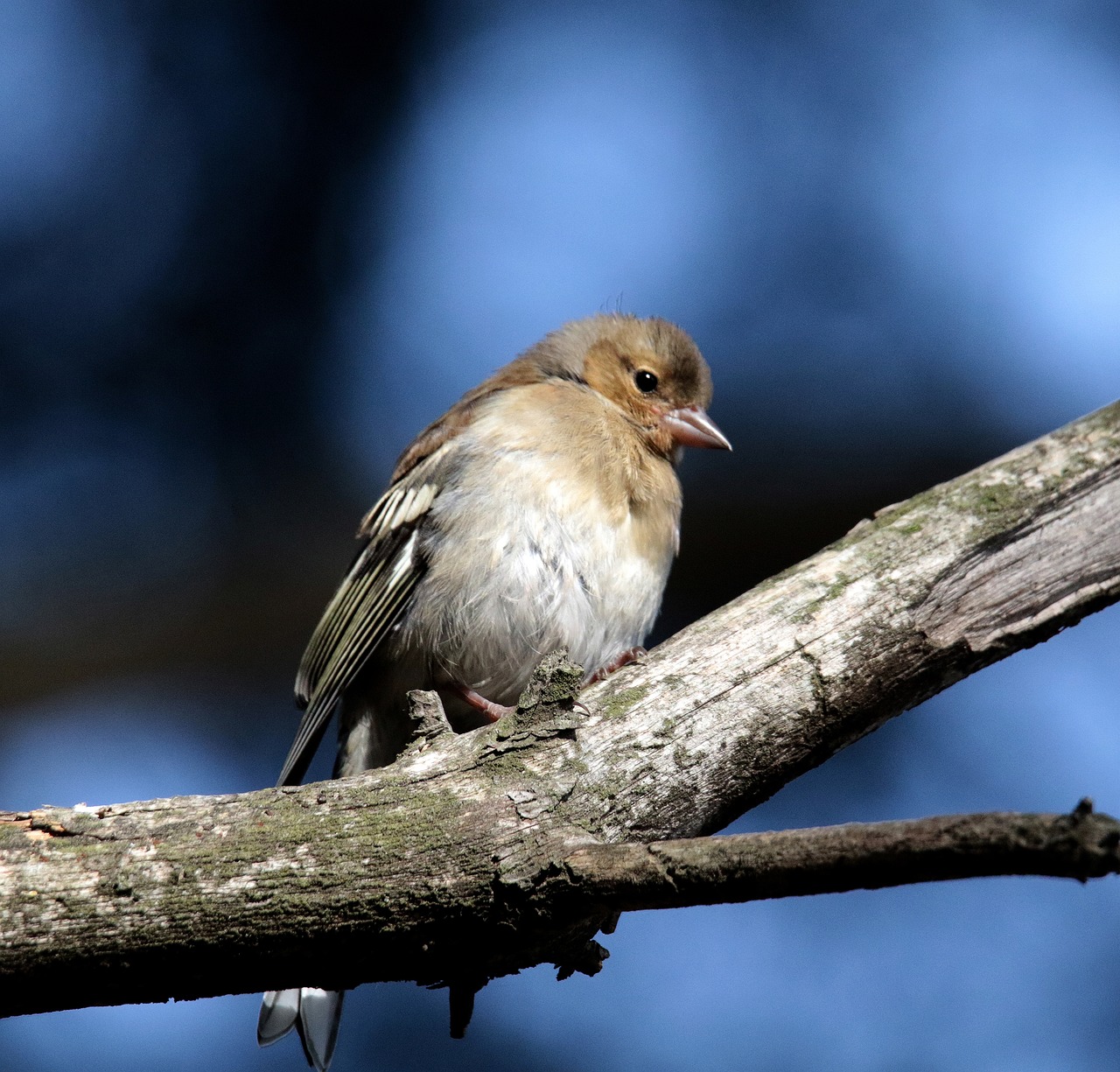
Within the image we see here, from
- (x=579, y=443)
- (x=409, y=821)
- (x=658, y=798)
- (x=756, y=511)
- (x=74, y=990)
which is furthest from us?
(x=756, y=511)

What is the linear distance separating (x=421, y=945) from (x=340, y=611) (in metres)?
1.98

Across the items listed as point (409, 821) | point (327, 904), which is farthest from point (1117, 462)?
point (327, 904)

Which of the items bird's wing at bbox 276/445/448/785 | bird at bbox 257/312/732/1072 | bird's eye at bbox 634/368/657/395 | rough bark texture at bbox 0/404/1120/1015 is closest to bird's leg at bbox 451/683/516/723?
bird at bbox 257/312/732/1072

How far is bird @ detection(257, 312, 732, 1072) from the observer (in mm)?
3900

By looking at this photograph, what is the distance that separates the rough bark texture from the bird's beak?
1514mm

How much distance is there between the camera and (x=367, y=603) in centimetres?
416

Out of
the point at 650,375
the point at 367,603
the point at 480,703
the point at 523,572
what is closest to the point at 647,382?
the point at 650,375

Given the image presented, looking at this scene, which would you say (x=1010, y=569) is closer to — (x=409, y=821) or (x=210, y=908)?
(x=409, y=821)

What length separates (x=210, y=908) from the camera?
2.39m

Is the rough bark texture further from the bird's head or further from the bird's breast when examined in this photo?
the bird's head

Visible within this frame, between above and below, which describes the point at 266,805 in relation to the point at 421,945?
above

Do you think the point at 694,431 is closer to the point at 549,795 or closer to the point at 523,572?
the point at 523,572

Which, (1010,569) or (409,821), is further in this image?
(1010,569)

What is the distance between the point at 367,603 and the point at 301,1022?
1.41 m
